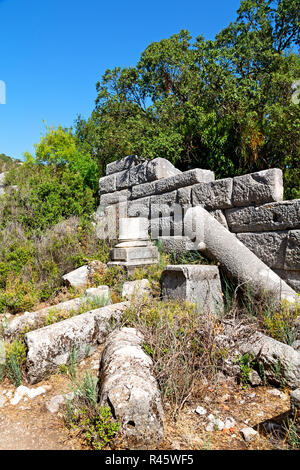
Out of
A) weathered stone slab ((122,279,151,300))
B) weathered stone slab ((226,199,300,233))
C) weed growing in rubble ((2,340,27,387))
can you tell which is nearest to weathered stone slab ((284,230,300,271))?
weathered stone slab ((226,199,300,233))

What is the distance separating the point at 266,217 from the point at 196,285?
5.51ft

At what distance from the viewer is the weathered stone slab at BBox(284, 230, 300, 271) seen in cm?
454

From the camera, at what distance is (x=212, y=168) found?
761 cm

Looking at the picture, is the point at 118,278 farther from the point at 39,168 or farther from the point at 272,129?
the point at 39,168

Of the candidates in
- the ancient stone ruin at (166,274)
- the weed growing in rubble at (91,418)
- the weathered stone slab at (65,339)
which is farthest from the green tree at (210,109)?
the weed growing in rubble at (91,418)

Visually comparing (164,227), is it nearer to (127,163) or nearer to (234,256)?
(234,256)

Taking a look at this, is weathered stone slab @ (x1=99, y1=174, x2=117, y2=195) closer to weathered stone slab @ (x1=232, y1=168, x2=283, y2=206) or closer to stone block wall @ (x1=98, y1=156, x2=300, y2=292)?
stone block wall @ (x1=98, y1=156, x2=300, y2=292)

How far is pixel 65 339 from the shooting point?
3.40 metres

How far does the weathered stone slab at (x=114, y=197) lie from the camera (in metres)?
7.66

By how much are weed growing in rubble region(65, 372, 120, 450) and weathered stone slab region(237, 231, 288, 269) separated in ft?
10.5

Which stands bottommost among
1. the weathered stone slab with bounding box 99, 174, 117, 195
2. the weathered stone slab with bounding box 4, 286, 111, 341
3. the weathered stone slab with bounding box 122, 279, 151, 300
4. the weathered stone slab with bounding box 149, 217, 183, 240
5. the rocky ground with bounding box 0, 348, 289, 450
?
the rocky ground with bounding box 0, 348, 289, 450

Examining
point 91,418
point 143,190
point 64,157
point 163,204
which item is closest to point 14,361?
point 91,418

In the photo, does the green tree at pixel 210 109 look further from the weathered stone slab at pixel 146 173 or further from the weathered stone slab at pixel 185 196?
the weathered stone slab at pixel 185 196

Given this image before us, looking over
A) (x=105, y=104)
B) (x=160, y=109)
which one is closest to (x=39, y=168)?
(x=105, y=104)
